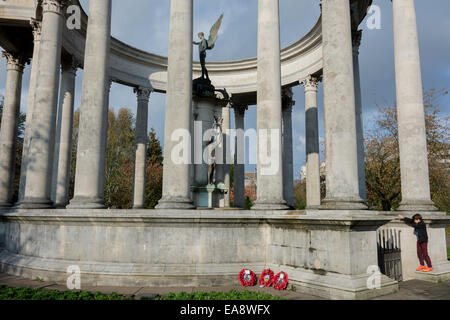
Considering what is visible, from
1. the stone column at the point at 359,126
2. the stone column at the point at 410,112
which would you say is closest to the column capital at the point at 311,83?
the stone column at the point at 359,126

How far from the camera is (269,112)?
97.5 ft

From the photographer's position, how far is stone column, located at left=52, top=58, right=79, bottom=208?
155 feet

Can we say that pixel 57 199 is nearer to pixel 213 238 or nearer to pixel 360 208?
pixel 213 238

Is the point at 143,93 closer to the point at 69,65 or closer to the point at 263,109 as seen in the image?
the point at 69,65

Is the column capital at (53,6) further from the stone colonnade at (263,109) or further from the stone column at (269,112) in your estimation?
the stone column at (269,112)

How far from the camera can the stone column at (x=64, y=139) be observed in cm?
4709

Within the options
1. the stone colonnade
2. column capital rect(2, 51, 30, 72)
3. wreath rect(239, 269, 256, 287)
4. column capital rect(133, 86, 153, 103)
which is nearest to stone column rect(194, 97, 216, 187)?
the stone colonnade

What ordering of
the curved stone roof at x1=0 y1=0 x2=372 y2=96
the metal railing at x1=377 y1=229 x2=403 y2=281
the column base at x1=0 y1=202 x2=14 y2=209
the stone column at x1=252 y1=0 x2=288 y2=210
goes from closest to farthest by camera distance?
the metal railing at x1=377 y1=229 x2=403 y2=281
the stone column at x1=252 y1=0 x2=288 y2=210
the curved stone roof at x1=0 y1=0 x2=372 y2=96
the column base at x1=0 y1=202 x2=14 y2=209

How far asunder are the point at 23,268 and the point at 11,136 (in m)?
29.4

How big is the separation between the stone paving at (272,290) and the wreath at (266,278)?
2.13ft

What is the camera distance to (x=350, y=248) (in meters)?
20.8

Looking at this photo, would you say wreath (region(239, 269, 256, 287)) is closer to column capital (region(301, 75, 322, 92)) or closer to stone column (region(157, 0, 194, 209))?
stone column (region(157, 0, 194, 209))

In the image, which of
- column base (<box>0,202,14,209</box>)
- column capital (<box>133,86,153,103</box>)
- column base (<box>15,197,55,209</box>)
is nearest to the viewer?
column base (<box>15,197,55,209</box>)

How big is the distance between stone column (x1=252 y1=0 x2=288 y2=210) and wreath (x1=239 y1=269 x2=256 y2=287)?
579cm
